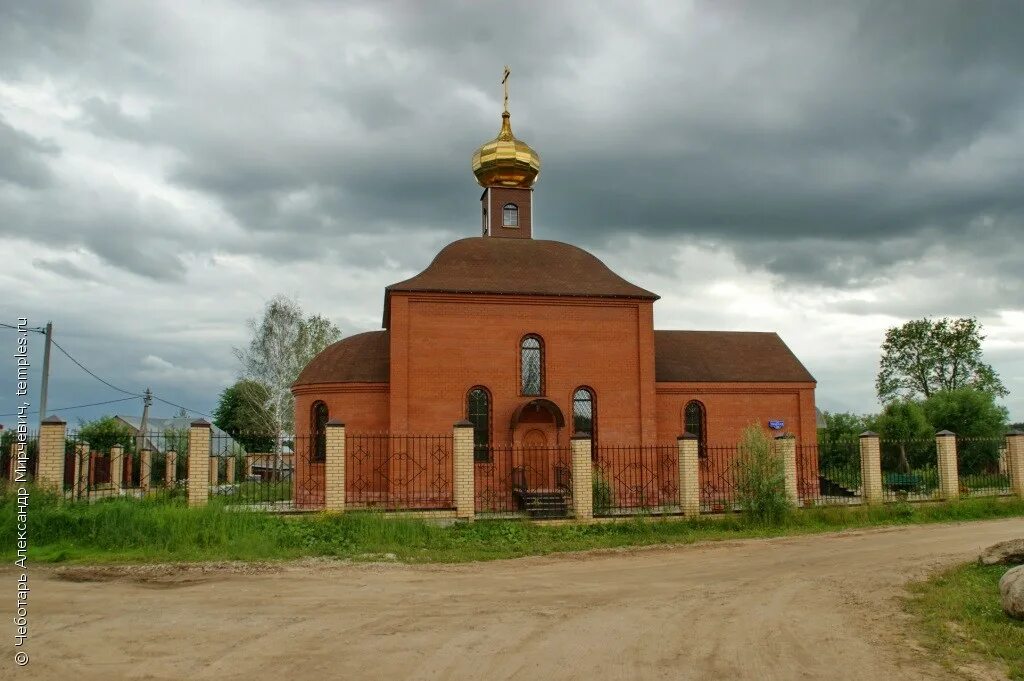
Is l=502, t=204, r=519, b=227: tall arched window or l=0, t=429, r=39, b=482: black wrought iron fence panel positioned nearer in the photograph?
l=0, t=429, r=39, b=482: black wrought iron fence panel

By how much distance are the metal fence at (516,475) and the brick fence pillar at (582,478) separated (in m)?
2.37

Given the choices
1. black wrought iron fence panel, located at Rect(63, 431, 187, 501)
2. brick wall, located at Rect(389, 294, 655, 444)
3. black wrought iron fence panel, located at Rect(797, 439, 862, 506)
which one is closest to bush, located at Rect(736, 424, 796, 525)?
black wrought iron fence panel, located at Rect(797, 439, 862, 506)

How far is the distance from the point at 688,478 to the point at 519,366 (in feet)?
16.5

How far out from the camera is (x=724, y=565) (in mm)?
10812

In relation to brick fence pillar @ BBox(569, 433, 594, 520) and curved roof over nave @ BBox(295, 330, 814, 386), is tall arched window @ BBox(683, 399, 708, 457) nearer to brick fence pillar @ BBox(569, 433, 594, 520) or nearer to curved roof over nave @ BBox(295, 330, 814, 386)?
curved roof over nave @ BBox(295, 330, 814, 386)

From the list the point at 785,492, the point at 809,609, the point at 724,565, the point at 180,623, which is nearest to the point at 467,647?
the point at 180,623

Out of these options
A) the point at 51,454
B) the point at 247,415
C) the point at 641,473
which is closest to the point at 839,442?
the point at 641,473

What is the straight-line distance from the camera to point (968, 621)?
7.40 metres

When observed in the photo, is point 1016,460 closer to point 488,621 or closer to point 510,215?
point 510,215

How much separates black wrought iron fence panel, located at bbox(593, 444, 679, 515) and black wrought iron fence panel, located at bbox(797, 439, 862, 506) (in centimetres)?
299

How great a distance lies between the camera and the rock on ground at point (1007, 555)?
391 inches

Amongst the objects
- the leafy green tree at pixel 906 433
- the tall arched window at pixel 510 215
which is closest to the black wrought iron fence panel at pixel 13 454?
the tall arched window at pixel 510 215

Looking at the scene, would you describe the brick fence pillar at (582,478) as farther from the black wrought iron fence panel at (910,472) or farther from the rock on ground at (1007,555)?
the black wrought iron fence panel at (910,472)

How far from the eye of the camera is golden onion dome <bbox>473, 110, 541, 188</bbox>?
21578 millimetres
